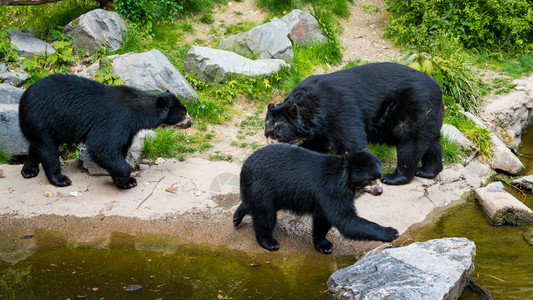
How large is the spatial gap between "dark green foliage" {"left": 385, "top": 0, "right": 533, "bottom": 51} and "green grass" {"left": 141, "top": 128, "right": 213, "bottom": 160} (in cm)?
526

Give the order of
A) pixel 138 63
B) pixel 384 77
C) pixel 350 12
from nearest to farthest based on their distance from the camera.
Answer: pixel 384 77 < pixel 138 63 < pixel 350 12

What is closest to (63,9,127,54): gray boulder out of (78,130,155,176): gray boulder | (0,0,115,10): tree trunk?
(0,0,115,10): tree trunk

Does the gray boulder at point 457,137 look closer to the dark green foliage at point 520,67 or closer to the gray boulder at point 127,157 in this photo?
the dark green foliage at point 520,67

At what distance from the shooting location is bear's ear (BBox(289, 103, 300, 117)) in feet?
18.7

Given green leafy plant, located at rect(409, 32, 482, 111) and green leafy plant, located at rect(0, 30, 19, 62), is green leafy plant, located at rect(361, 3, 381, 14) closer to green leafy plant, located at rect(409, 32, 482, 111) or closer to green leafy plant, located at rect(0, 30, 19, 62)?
green leafy plant, located at rect(409, 32, 482, 111)

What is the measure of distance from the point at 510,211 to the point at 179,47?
266 inches

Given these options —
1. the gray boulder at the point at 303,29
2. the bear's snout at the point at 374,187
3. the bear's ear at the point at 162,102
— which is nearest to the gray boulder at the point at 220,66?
the gray boulder at the point at 303,29

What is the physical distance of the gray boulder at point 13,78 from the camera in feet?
25.6

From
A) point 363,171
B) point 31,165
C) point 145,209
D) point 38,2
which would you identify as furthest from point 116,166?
point 38,2

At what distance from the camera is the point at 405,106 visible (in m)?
5.85

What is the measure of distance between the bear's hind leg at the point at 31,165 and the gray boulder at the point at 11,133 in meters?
0.65

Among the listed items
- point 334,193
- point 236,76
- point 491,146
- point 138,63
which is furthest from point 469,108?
point 138,63

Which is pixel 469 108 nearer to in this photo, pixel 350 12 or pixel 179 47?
pixel 350 12

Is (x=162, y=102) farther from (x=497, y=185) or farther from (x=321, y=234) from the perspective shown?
(x=497, y=185)
